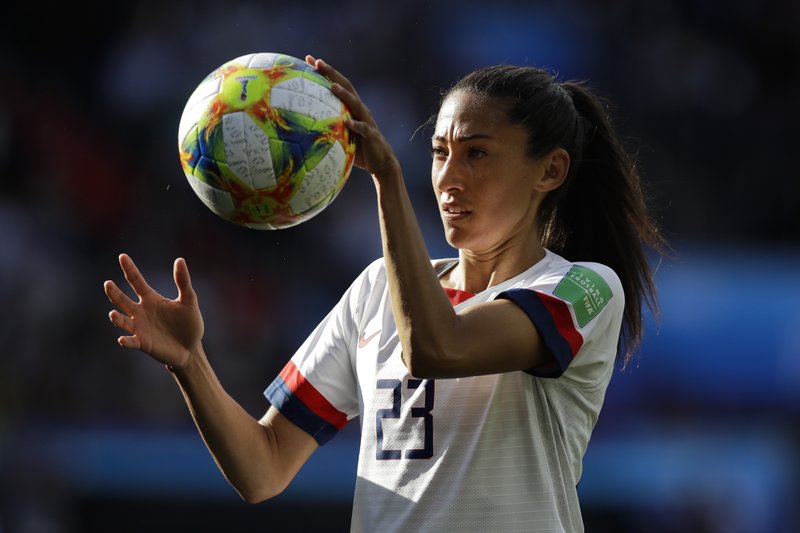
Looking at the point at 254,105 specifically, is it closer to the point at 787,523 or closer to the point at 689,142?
the point at 787,523

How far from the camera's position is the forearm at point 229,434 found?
10.1 feet

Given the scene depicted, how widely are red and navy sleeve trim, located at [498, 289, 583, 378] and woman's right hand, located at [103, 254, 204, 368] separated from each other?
0.85 metres

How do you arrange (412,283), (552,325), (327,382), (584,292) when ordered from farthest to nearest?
(327,382)
(584,292)
(552,325)
(412,283)

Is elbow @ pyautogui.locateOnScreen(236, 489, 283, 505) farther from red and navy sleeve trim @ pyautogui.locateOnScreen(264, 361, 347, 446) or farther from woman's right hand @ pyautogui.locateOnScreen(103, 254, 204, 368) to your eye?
woman's right hand @ pyautogui.locateOnScreen(103, 254, 204, 368)

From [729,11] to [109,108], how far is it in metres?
5.61

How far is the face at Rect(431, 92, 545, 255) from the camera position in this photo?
3.08 metres

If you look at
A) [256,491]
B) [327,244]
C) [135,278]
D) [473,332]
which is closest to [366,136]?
[473,332]

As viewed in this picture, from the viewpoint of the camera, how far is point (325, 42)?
9.16 meters

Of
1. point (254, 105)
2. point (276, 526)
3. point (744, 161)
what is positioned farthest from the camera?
point (744, 161)

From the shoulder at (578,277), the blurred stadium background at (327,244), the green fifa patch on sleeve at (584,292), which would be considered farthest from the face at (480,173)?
the blurred stadium background at (327,244)

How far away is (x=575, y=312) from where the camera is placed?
292 cm

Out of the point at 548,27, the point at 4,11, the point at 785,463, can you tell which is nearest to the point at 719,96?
the point at 548,27

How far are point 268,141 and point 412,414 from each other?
81cm

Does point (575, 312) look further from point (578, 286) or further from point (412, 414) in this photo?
point (412, 414)
